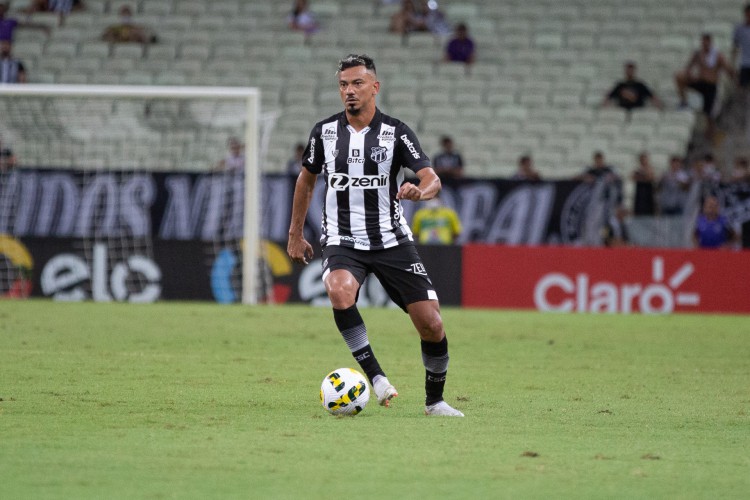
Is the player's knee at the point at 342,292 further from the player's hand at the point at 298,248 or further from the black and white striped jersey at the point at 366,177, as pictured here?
the player's hand at the point at 298,248

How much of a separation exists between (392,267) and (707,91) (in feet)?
56.6

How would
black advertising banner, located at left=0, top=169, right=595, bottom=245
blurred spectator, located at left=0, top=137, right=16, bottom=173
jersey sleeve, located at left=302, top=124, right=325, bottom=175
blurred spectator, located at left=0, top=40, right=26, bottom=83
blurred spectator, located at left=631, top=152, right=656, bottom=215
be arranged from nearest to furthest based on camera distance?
1. jersey sleeve, located at left=302, top=124, right=325, bottom=175
2. blurred spectator, located at left=0, top=137, right=16, bottom=173
3. black advertising banner, located at left=0, top=169, right=595, bottom=245
4. blurred spectator, located at left=631, top=152, right=656, bottom=215
5. blurred spectator, located at left=0, top=40, right=26, bottom=83

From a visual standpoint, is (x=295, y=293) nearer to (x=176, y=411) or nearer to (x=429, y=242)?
(x=429, y=242)

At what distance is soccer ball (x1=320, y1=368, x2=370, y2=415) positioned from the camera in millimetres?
7609

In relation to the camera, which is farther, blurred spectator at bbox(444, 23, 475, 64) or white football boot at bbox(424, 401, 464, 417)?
blurred spectator at bbox(444, 23, 475, 64)

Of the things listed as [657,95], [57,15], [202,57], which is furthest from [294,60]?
[657,95]

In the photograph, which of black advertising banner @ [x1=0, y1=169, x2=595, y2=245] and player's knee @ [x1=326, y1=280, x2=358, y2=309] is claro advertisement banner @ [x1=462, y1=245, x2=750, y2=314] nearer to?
black advertising banner @ [x1=0, y1=169, x2=595, y2=245]

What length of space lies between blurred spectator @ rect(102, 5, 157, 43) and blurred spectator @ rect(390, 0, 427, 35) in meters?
4.94

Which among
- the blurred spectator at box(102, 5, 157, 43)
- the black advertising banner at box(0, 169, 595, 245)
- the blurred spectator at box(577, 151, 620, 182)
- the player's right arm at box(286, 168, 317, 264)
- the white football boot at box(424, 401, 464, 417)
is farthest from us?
the blurred spectator at box(102, 5, 157, 43)

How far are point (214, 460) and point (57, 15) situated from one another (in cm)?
2191

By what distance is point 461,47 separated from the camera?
82.0ft

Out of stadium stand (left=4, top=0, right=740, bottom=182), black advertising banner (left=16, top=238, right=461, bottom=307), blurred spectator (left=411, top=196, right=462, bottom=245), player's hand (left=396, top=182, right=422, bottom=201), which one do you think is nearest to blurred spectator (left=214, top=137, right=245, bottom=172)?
black advertising banner (left=16, top=238, right=461, bottom=307)

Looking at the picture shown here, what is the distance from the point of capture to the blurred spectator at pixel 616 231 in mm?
19859

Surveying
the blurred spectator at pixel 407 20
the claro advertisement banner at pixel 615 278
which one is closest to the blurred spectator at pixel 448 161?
the claro advertisement banner at pixel 615 278
